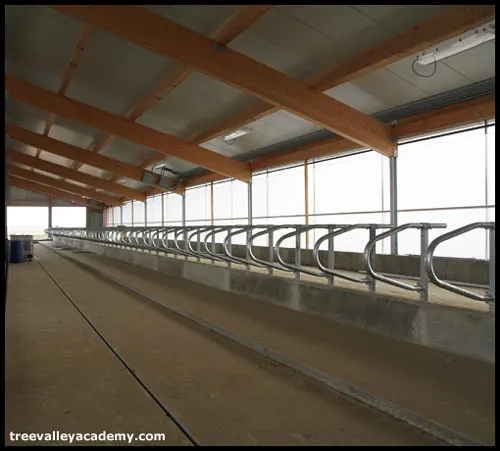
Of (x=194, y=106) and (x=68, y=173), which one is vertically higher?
(x=194, y=106)

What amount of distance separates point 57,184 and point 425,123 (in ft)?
81.6

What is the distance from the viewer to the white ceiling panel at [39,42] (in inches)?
303

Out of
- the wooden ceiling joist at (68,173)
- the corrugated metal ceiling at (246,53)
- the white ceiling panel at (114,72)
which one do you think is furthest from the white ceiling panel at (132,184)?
the white ceiling panel at (114,72)

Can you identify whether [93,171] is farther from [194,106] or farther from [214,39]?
[214,39]

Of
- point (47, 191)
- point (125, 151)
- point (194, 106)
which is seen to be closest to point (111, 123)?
point (194, 106)

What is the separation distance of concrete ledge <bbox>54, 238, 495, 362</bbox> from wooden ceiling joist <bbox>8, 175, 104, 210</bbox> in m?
27.1

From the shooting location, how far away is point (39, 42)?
8789mm

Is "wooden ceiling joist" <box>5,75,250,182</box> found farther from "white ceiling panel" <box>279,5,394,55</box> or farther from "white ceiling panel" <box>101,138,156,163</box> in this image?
"white ceiling panel" <box>279,5,394,55</box>

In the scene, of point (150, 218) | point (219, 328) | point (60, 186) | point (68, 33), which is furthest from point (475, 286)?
point (60, 186)

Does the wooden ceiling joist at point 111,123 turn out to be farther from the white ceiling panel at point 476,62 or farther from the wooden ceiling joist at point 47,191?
the wooden ceiling joist at point 47,191

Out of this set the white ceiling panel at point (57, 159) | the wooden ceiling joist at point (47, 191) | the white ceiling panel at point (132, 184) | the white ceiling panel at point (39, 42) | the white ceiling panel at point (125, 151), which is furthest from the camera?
the wooden ceiling joist at point (47, 191)

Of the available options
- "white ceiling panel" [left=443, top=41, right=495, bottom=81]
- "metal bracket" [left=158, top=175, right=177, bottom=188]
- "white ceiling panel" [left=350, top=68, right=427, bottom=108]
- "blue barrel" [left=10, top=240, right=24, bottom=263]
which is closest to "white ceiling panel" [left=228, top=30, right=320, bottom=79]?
"white ceiling panel" [left=350, top=68, right=427, bottom=108]

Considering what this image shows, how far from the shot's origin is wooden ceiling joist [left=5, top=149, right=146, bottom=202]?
20361 millimetres

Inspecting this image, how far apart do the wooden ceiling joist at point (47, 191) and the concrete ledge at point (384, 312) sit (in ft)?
89.0
